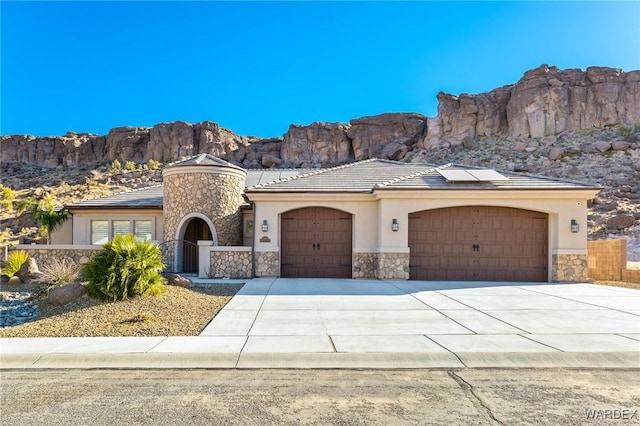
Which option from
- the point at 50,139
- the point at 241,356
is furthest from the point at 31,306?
→ the point at 50,139

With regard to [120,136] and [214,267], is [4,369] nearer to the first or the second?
[214,267]

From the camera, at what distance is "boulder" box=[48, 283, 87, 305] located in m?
8.98

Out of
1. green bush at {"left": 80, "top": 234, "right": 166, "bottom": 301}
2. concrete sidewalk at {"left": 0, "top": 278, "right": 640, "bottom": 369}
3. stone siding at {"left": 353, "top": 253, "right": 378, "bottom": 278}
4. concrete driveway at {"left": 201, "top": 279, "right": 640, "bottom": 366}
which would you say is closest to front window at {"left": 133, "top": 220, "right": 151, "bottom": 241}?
concrete driveway at {"left": 201, "top": 279, "right": 640, "bottom": 366}

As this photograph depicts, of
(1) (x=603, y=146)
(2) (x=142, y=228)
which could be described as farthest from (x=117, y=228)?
(1) (x=603, y=146)

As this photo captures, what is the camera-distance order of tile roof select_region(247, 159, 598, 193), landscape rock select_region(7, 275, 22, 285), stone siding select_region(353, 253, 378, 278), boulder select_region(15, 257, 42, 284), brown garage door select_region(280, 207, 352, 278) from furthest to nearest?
1. brown garage door select_region(280, 207, 352, 278)
2. stone siding select_region(353, 253, 378, 278)
3. tile roof select_region(247, 159, 598, 193)
4. boulder select_region(15, 257, 42, 284)
5. landscape rock select_region(7, 275, 22, 285)

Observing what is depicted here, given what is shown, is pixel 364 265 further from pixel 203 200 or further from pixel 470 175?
pixel 203 200

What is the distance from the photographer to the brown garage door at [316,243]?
14992 mm

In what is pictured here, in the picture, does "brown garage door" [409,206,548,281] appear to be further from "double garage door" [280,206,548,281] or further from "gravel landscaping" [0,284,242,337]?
"gravel landscaping" [0,284,242,337]

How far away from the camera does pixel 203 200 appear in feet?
51.7

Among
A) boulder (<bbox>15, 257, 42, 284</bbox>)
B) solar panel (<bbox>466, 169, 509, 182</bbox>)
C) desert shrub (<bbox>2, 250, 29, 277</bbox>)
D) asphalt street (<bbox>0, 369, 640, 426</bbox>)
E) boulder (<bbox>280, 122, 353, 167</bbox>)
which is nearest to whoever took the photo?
asphalt street (<bbox>0, 369, 640, 426</bbox>)

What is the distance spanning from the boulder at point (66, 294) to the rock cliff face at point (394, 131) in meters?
55.1

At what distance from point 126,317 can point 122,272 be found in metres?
1.51

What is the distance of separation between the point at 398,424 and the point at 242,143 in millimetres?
70117

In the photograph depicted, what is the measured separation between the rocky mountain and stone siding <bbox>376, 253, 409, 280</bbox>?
17903 millimetres
